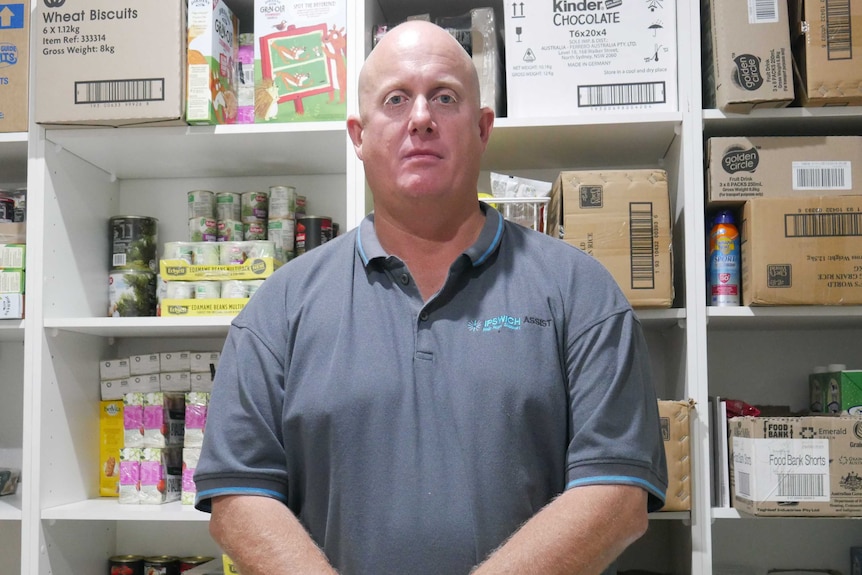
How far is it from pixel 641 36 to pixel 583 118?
0.25 meters

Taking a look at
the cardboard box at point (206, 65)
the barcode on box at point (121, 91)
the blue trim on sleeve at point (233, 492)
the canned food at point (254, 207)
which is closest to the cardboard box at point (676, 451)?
the blue trim on sleeve at point (233, 492)

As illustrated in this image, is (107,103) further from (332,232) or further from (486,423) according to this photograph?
(486,423)

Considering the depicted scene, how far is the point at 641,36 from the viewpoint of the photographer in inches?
81.9

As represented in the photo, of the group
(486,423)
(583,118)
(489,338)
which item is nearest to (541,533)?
(486,423)

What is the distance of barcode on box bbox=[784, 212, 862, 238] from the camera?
1.93 m

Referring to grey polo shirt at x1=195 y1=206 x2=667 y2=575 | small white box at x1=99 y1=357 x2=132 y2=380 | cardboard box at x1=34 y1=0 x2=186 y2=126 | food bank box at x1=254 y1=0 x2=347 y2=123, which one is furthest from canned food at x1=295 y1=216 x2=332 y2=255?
grey polo shirt at x1=195 y1=206 x2=667 y2=575

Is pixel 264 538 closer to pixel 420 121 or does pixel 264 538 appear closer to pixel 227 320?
pixel 420 121

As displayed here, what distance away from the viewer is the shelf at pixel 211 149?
2.15 meters

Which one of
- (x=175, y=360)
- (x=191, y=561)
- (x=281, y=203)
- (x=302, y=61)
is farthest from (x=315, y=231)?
(x=191, y=561)

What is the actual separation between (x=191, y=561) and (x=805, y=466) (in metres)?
1.58

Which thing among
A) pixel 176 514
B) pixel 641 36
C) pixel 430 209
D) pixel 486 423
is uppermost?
pixel 641 36

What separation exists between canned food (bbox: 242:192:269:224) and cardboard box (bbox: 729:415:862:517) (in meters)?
1.36

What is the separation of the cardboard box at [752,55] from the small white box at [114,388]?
1738 mm

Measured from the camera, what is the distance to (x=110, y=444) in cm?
245
